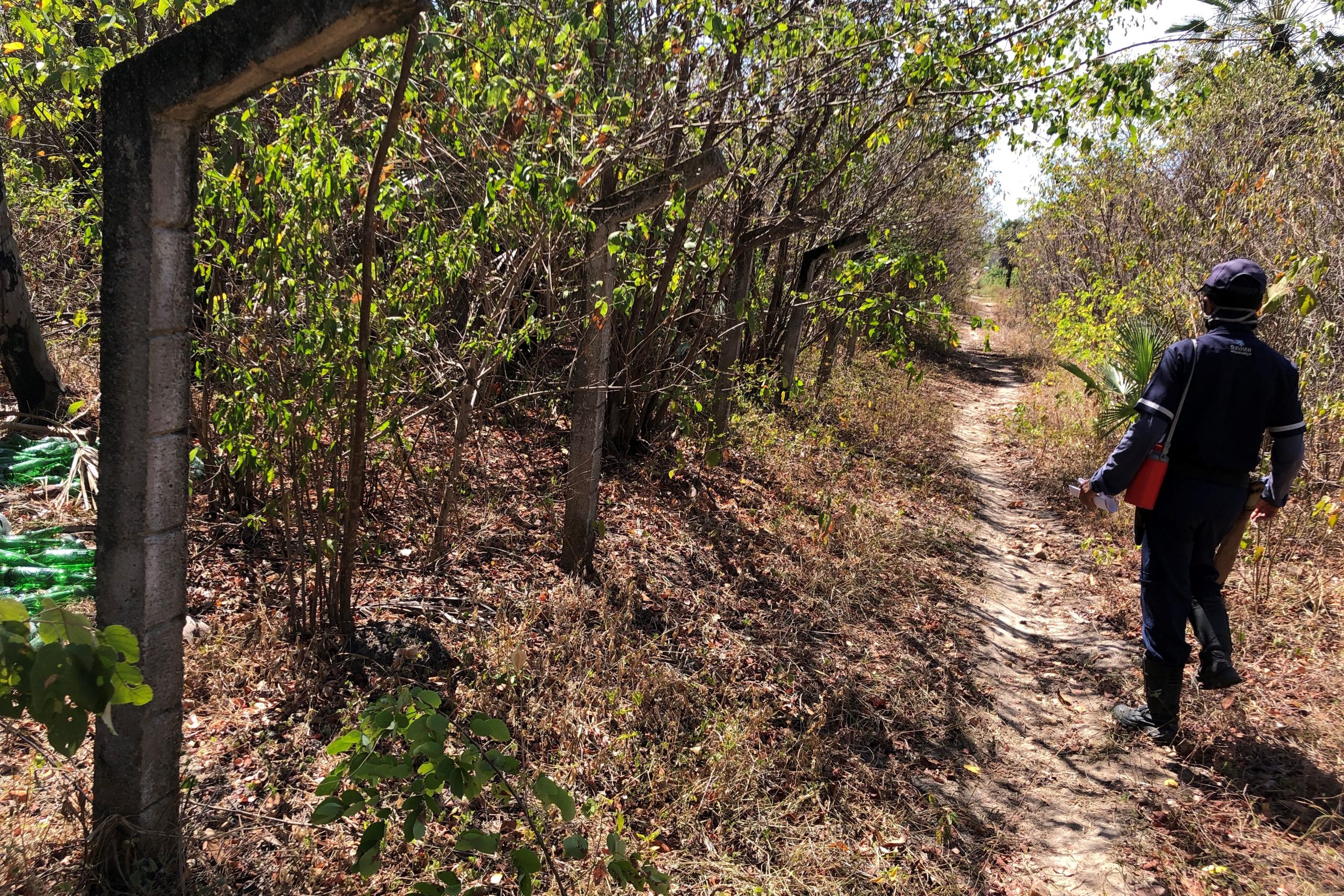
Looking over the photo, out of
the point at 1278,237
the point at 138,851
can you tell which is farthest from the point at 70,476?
the point at 1278,237

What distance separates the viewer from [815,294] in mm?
10914

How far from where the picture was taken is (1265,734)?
412 centimetres

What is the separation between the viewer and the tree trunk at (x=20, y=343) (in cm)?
602

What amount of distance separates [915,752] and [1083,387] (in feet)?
34.0

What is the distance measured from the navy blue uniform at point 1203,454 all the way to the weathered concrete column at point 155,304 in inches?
144

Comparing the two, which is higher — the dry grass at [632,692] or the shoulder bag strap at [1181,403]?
the shoulder bag strap at [1181,403]

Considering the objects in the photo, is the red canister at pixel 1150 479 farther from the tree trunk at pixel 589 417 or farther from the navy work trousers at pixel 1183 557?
the tree trunk at pixel 589 417

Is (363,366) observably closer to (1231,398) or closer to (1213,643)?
(1231,398)

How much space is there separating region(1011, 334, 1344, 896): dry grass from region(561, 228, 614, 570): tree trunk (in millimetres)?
3420

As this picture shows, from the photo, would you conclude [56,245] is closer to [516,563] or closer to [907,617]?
[516,563]

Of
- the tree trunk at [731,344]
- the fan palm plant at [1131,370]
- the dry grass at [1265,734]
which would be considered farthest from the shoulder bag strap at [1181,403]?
the tree trunk at [731,344]

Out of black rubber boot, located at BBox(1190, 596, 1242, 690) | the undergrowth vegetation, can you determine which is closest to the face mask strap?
black rubber boot, located at BBox(1190, 596, 1242, 690)

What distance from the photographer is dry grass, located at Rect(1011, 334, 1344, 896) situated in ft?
10.9

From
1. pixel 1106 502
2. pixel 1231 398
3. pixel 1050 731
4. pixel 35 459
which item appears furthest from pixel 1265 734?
pixel 35 459
